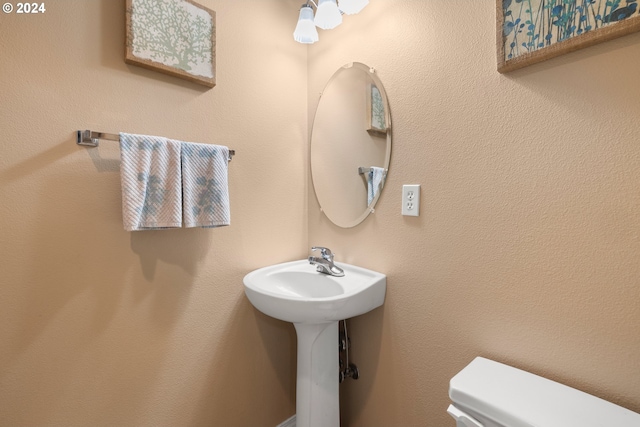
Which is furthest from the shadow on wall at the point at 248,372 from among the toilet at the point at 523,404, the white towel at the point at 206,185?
the toilet at the point at 523,404

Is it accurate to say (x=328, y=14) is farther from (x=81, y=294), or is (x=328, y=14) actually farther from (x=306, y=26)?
(x=81, y=294)

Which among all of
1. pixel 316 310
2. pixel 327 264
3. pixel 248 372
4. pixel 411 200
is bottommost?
pixel 248 372

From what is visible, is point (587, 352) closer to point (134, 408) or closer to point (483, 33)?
point (483, 33)

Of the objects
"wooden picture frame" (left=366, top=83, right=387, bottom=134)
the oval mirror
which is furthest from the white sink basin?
"wooden picture frame" (left=366, top=83, right=387, bottom=134)

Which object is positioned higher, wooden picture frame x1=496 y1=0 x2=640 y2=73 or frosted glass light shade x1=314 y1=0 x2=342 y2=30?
frosted glass light shade x1=314 y1=0 x2=342 y2=30

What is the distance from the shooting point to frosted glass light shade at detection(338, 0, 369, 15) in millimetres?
1148

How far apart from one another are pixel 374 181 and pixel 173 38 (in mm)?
936

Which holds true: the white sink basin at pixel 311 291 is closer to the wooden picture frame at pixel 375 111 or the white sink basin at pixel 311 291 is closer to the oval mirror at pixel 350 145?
the oval mirror at pixel 350 145

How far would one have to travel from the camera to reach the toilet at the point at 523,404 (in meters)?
0.64

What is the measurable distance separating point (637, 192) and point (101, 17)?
1.61 m

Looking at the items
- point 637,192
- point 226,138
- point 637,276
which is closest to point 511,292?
point 637,276

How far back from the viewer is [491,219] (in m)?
0.92

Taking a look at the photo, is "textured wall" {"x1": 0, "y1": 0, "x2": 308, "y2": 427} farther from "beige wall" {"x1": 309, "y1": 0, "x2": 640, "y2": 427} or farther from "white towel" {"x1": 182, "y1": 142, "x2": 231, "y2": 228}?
"beige wall" {"x1": 309, "y1": 0, "x2": 640, "y2": 427}

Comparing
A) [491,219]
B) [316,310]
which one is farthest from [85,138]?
[491,219]
